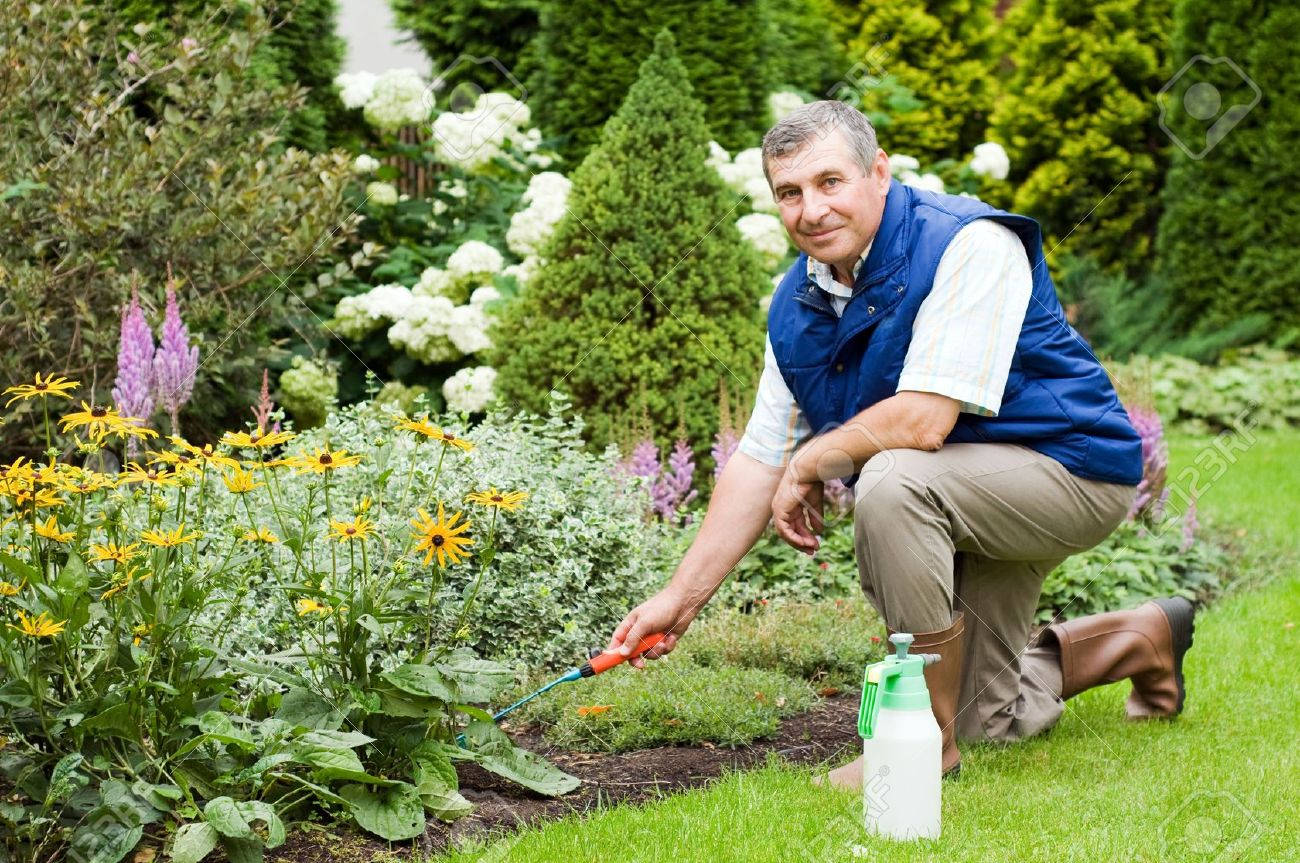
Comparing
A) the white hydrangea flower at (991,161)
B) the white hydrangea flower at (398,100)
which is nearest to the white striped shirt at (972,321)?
the white hydrangea flower at (398,100)

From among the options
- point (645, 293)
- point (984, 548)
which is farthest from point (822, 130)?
point (645, 293)

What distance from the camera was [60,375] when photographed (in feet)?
16.3

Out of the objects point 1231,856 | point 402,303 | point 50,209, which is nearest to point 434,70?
point 402,303

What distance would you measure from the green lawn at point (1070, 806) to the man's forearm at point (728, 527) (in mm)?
413

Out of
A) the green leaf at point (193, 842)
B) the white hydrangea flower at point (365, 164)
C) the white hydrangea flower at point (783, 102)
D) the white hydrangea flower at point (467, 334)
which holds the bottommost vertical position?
the white hydrangea flower at point (467, 334)

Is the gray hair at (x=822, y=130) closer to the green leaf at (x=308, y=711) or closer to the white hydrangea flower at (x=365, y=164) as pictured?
the green leaf at (x=308, y=711)

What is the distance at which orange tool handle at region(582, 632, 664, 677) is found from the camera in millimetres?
2803

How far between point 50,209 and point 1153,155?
7579 millimetres

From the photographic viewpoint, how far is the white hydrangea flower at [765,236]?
623 centimetres

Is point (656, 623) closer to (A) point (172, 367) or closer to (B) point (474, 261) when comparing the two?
(A) point (172, 367)

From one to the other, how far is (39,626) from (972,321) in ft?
5.87

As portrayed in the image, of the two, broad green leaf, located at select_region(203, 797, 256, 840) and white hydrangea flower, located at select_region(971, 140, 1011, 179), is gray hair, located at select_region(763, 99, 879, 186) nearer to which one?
broad green leaf, located at select_region(203, 797, 256, 840)

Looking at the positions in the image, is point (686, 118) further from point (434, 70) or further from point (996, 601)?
point (434, 70)

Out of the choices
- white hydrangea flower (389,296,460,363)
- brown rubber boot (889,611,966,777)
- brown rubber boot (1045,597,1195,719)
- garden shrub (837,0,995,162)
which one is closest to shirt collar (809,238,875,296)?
brown rubber boot (889,611,966,777)
